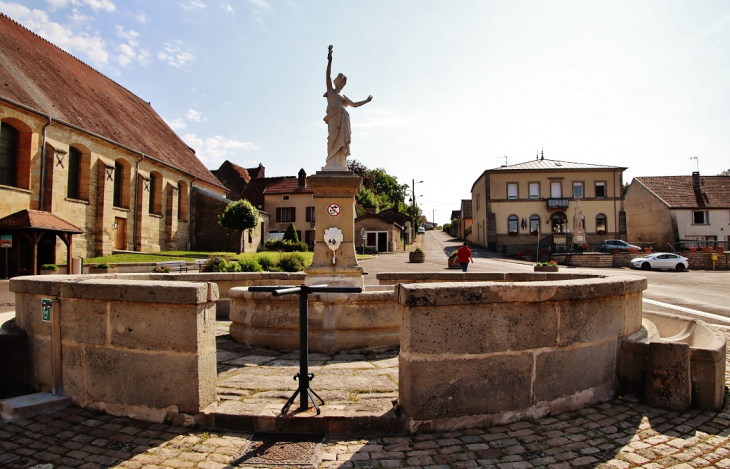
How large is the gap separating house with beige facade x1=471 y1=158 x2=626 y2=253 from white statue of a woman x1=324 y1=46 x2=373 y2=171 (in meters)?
40.6

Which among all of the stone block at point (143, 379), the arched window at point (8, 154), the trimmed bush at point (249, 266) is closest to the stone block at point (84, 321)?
the stone block at point (143, 379)

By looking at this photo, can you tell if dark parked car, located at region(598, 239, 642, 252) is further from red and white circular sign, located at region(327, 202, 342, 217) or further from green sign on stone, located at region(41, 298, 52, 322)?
green sign on stone, located at region(41, 298, 52, 322)

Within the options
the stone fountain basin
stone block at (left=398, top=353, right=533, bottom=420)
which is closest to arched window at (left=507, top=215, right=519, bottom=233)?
the stone fountain basin

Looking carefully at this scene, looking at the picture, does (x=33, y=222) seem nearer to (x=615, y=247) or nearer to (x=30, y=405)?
(x=30, y=405)

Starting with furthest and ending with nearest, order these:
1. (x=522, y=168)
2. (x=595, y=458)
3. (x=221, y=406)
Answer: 1. (x=522, y=168)
2. (x=221, y=406)
3. (x=595, y=458)

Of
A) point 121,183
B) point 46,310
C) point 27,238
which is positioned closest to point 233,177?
point 121,183

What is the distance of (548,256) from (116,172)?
105 feet

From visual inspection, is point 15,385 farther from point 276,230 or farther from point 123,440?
point 276,230

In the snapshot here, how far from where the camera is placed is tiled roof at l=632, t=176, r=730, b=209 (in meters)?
41.2

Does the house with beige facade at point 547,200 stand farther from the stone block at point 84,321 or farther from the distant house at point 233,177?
the stone block at point 84,321

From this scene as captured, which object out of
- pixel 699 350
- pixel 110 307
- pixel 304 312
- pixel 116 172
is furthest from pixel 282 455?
pixel 116 172

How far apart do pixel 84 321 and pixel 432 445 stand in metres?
→ 2.93

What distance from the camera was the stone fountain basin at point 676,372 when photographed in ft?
12.1

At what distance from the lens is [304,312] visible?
3637mm
